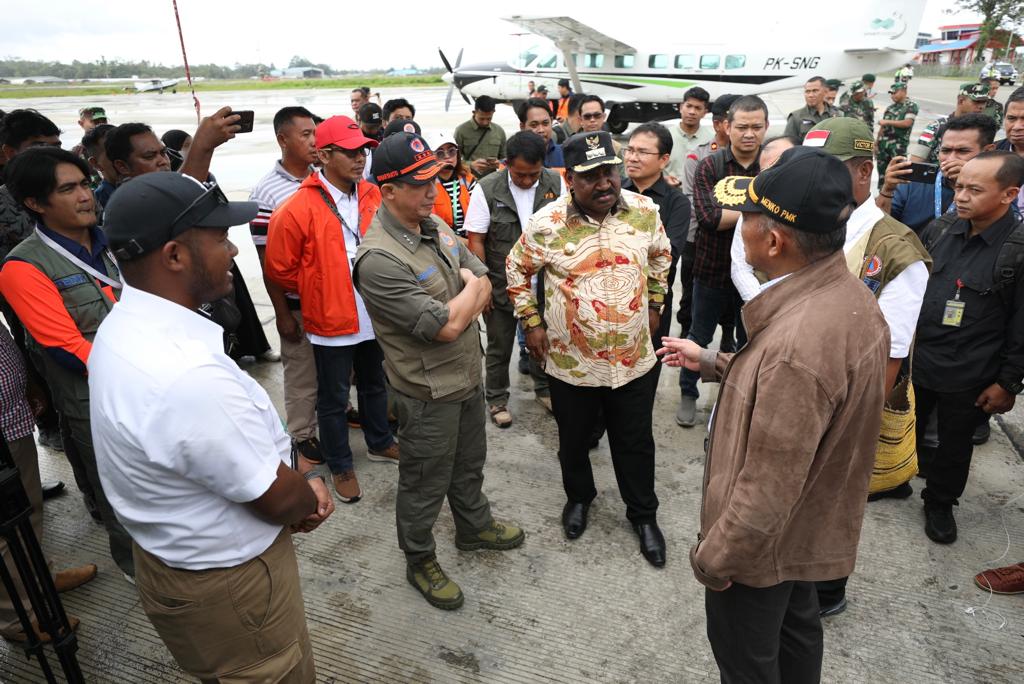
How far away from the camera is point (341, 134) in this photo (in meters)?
3.24

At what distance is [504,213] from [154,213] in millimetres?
2749

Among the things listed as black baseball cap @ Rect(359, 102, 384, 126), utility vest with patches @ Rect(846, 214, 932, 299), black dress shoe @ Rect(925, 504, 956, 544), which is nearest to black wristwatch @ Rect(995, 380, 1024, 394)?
black dress shoe @ Rect(925, 504, 956, 544)

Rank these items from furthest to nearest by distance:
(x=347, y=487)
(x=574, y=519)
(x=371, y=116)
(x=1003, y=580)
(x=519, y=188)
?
(x=371, y=116) → (x=519, y=188) → (x=347, y=487) → (x=574, y=519) → (x=1003, y=580)

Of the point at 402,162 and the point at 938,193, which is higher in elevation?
the point at 402,162

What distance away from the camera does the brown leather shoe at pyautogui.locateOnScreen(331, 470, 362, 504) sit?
3512mm

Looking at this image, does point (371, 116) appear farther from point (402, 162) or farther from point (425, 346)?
point (425, 346)

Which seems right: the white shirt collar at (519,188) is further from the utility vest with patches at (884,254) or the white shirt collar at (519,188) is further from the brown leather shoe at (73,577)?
the brown leather shoe at (73,577)

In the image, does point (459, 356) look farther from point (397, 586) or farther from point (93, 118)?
point (93, 118)

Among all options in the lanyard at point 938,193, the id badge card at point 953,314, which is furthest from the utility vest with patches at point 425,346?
the lanyard at point 938,193

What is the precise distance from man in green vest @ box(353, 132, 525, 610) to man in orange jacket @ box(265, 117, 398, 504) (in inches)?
31.0

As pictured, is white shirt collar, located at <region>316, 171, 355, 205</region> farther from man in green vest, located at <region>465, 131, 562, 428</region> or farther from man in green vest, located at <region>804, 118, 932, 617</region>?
man in green vest, located at <region>804, 118, 932, 617</region>

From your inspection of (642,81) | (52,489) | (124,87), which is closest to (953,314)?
(52,489)

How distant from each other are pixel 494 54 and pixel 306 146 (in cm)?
1800

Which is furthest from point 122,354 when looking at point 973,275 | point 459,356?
point 973,275
